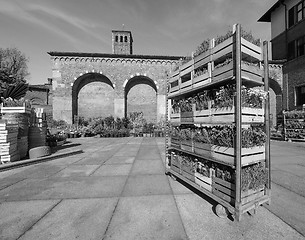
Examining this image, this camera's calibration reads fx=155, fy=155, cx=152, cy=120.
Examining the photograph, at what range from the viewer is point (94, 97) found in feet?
67.2

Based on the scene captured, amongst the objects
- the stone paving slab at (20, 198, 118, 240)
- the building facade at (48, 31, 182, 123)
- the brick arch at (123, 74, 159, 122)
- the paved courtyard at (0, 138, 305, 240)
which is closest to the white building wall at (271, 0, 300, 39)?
the building facade at (48, 31, 182, 123)

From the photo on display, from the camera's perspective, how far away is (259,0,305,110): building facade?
54.0 feet

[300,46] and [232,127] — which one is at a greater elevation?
[300,46]

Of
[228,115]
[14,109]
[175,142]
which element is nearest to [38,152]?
[14,109]

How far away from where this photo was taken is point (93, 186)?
152 inches

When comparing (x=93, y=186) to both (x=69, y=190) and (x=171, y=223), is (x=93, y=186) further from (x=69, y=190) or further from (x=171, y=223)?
(x=171, y=223)

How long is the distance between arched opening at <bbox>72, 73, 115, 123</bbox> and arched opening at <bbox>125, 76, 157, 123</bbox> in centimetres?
241

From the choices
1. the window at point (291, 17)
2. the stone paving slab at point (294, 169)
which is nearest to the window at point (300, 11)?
the window at point (291, 17)

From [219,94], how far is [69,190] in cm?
395

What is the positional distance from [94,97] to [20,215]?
19127 millimetres

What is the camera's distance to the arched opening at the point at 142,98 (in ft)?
69.9

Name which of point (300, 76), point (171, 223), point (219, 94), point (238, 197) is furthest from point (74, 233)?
point (300, 76)

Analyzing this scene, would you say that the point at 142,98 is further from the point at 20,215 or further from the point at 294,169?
the point at 20,215

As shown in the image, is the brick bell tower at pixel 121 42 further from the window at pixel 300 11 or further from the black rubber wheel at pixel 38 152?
the black rubber wheel at pixel 38 152
